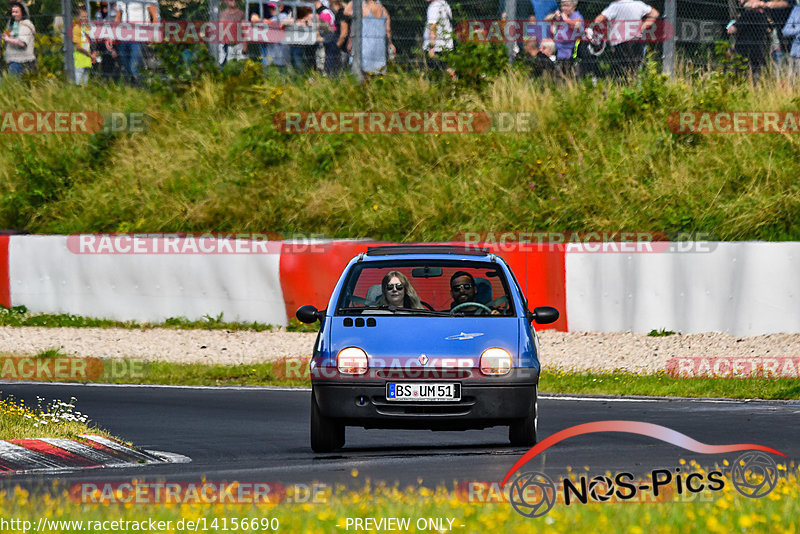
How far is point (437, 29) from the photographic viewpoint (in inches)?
852

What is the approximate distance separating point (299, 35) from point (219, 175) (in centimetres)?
277

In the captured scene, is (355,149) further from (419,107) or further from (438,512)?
(438,512)

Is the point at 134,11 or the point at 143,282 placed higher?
the point at 134,11

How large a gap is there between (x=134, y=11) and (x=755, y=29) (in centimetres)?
1062

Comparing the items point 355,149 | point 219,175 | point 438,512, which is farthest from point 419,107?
point 438,512

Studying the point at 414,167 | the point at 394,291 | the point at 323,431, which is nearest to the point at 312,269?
the point at 414,167

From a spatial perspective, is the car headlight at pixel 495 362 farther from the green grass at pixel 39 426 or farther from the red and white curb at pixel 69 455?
the green grass at pixel 39 426

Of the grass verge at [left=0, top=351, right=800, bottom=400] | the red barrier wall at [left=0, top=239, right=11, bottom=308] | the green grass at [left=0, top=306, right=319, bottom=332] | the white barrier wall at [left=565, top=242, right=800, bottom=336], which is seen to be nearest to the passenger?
the grass verge at [left=0, top=351, right=800, bottom=400]

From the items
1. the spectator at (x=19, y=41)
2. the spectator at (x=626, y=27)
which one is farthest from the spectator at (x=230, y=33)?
the spectator at (x=626, y=27)

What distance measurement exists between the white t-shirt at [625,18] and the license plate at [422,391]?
12.8 meters

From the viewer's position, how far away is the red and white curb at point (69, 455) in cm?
856

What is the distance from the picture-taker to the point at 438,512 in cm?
596

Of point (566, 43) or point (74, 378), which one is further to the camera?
point (566, 43)

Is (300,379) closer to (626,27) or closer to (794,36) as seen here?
(626,27)
